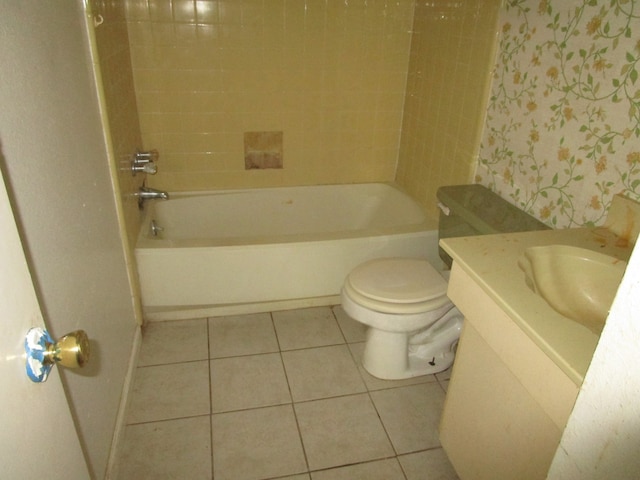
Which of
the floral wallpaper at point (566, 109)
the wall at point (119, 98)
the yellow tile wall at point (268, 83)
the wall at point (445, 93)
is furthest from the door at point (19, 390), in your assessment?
the yellow tile wall at point (268, 83)

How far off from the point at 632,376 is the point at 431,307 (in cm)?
119

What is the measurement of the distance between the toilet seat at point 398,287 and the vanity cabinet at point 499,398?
1.22ft

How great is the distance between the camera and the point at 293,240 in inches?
82.4

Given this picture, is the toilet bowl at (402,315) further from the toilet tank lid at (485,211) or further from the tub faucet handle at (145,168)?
the tub faucet handle at (145,168)

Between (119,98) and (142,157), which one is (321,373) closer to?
(142,157)

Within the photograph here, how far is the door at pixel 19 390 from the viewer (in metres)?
0.50

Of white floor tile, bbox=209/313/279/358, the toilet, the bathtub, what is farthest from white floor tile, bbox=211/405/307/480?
the bathtub

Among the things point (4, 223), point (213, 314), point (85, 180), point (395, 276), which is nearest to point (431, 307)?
point (395, 276)

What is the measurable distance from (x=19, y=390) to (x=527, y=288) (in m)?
0.97

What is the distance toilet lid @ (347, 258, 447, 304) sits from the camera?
5.46ft

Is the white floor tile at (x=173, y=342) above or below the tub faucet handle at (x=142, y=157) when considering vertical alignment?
below

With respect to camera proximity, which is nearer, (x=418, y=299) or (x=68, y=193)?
(x=68, y=193)

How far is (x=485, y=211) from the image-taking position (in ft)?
5.53

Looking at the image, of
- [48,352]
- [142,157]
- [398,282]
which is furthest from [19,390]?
[142,157]
